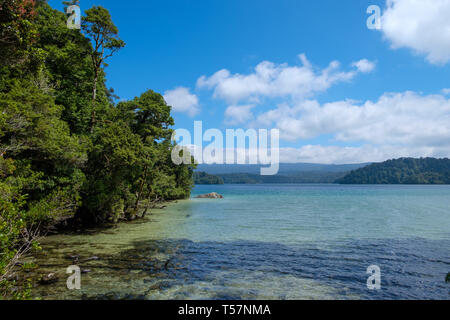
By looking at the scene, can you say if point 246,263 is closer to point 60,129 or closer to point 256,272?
point 256,272

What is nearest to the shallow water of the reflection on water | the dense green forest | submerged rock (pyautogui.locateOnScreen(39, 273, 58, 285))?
the reflection on water

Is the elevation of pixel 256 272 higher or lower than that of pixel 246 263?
higher

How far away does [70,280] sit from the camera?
12.9m

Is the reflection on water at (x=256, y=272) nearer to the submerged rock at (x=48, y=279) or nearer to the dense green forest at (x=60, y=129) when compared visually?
the submerged rock at (x=48, y=279)

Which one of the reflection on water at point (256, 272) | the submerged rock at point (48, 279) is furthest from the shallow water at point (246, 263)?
the submerged rock at point (48, 279)

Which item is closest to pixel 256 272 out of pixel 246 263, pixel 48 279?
pixel 246 263

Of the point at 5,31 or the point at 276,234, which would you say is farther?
the point at 276,234

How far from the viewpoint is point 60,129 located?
1955 centimetres

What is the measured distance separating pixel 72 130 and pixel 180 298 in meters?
21.7

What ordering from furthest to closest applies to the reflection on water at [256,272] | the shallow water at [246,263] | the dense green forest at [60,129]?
the dense green forest at [60,129] → the shallow water at [246,263] → the reflection on water at [256,272]

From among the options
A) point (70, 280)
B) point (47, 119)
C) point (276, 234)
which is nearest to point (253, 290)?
point (70, 280)

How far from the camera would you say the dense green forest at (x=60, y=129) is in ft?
45.2
